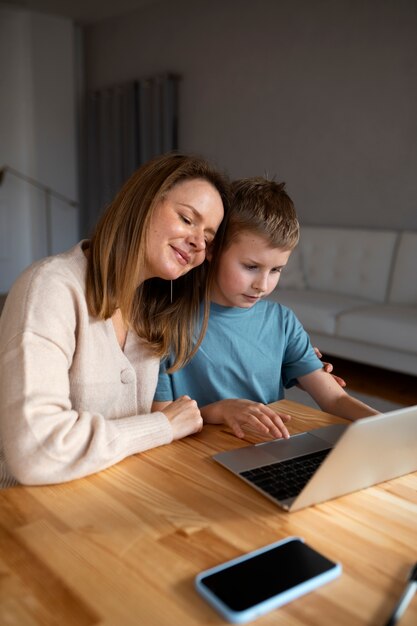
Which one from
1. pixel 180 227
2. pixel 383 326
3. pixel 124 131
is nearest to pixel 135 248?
pixel 180 227

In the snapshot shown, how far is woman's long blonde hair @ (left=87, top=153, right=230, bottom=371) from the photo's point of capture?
1101 mm

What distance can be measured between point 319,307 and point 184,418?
2.66 metres

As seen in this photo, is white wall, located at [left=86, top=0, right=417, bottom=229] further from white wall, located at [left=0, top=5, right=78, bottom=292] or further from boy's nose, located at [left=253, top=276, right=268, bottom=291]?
boy's nose, located at [left=253, top=276, right=268, bottom=291]

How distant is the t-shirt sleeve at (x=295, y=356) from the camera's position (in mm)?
1493

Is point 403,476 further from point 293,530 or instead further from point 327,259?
point 327,259

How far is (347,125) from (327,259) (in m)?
0.95

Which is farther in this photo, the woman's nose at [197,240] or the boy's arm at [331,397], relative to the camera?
the boy's arm at [331,397]

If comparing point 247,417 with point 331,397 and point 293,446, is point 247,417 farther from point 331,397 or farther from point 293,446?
point 331,397

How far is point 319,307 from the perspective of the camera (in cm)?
364

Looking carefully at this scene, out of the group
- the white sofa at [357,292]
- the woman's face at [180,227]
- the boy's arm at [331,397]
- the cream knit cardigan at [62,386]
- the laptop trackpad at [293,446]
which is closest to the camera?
the cream knit cardigan at [62,386]

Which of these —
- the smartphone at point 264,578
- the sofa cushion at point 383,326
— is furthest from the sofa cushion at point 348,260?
the smartphone at point 264,578

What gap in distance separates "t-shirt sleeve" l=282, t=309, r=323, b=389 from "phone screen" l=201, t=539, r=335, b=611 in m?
0.79

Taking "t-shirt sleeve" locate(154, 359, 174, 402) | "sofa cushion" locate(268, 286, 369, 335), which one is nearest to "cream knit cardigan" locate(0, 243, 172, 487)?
"t-shirt sleeve" locate(154, 359, 174, 402)

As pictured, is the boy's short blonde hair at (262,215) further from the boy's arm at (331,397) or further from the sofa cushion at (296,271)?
the sofa cushion at (296,271)
